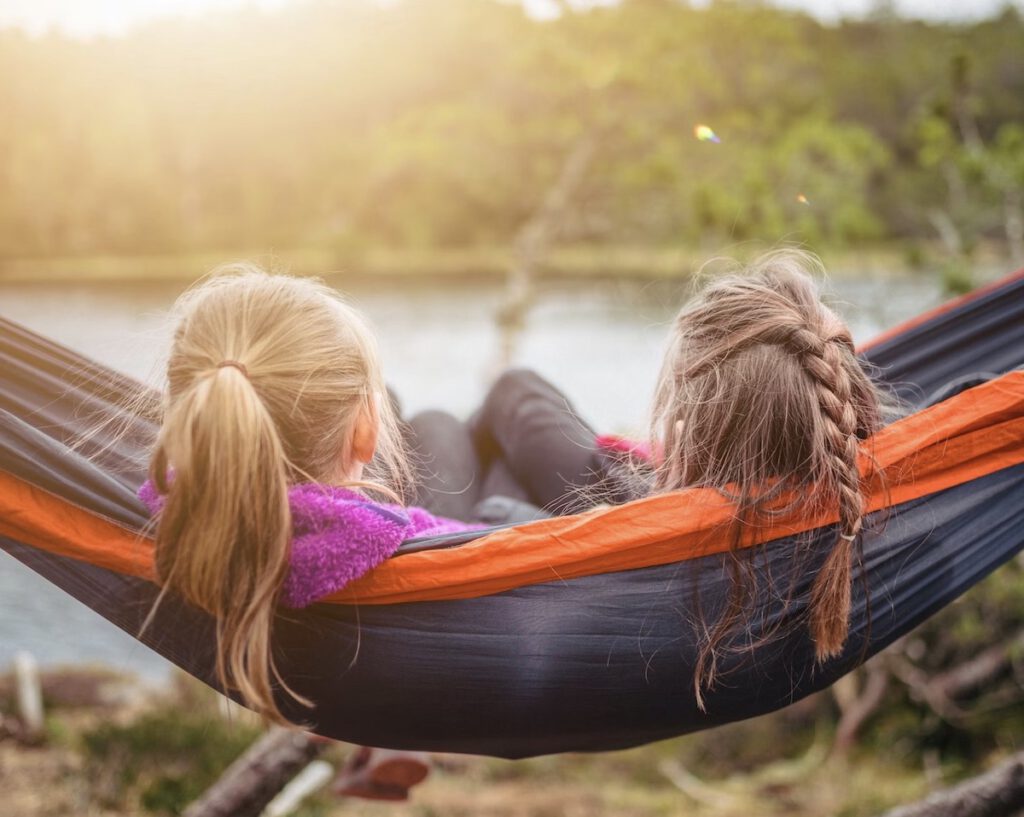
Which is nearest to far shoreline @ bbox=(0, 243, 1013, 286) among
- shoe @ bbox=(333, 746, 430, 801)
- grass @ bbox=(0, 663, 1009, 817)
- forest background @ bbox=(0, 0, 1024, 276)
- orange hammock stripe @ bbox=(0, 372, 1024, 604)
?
forest background @ bbox=(0, 0, 1024, 276)

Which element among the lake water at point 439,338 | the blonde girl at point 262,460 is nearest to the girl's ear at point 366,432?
the blonde girl at point 262,460

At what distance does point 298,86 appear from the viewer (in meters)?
11.1

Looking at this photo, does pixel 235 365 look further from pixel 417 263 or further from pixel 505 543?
pixel 417 263

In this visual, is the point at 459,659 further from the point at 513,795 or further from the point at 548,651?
the point at 513,795

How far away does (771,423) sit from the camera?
0.99 metres

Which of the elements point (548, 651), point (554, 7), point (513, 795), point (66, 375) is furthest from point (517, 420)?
point (554, 7)

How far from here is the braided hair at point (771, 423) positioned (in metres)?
0.99

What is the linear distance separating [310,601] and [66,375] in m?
0.49

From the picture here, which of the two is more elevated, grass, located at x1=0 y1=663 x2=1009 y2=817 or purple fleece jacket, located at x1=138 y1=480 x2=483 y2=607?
purple fleece jacket, located at x1=138 y1=480 x2=483 y2=607

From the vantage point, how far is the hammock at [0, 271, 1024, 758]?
3.25ft

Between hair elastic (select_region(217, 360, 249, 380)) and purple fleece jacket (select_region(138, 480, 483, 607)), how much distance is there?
14 cm

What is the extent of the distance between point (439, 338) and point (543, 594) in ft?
48.3

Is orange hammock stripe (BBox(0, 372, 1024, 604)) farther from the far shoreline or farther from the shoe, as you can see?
the far shoreline

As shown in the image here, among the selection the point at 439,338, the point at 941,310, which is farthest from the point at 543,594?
the point at 439,338
